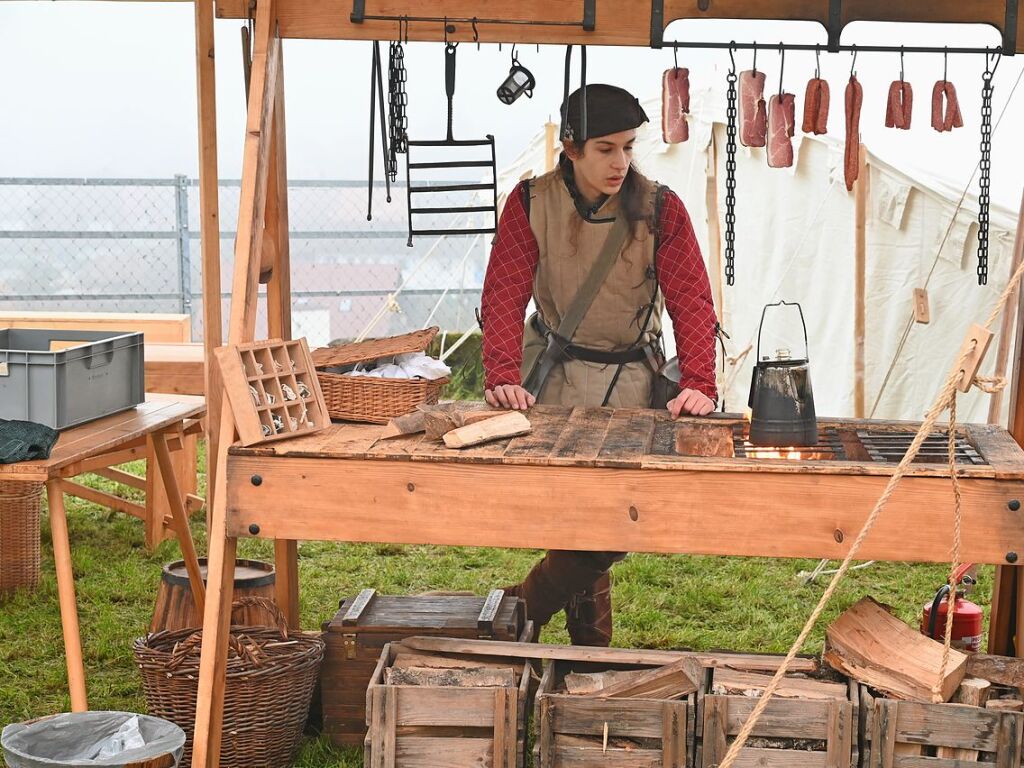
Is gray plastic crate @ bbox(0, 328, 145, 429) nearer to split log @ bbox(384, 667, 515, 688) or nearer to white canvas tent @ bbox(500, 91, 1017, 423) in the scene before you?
split log @ bbox(384, 667, 515, 688)

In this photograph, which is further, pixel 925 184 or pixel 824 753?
pixel 925 184

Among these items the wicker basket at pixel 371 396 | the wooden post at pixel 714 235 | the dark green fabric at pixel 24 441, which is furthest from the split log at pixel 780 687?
the wooden post at pixel 714 235

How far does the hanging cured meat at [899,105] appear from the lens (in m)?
3.50

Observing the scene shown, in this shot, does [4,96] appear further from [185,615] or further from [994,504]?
[994,504]

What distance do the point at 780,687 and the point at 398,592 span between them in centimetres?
264

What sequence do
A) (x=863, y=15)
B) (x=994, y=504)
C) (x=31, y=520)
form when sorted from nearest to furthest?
(x=994, y=504) → (x=863, y=15) → (x=31, y=520)

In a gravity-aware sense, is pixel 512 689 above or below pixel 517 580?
above

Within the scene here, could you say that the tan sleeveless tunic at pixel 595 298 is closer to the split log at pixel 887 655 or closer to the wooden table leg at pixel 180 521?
the split log at pixel 887 655

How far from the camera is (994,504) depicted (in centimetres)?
275

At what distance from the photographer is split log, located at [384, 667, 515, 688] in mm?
3029

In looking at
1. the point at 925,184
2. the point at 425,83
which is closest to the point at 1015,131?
the point at 925,184

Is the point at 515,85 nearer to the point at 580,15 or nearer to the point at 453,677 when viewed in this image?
the point at 580,15

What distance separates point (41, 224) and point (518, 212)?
1340 centimetres

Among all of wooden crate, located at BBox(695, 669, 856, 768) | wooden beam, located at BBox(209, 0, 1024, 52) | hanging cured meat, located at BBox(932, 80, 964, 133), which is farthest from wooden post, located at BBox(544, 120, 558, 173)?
wooden crate, located at BBox(695, 669, 856, 768)
